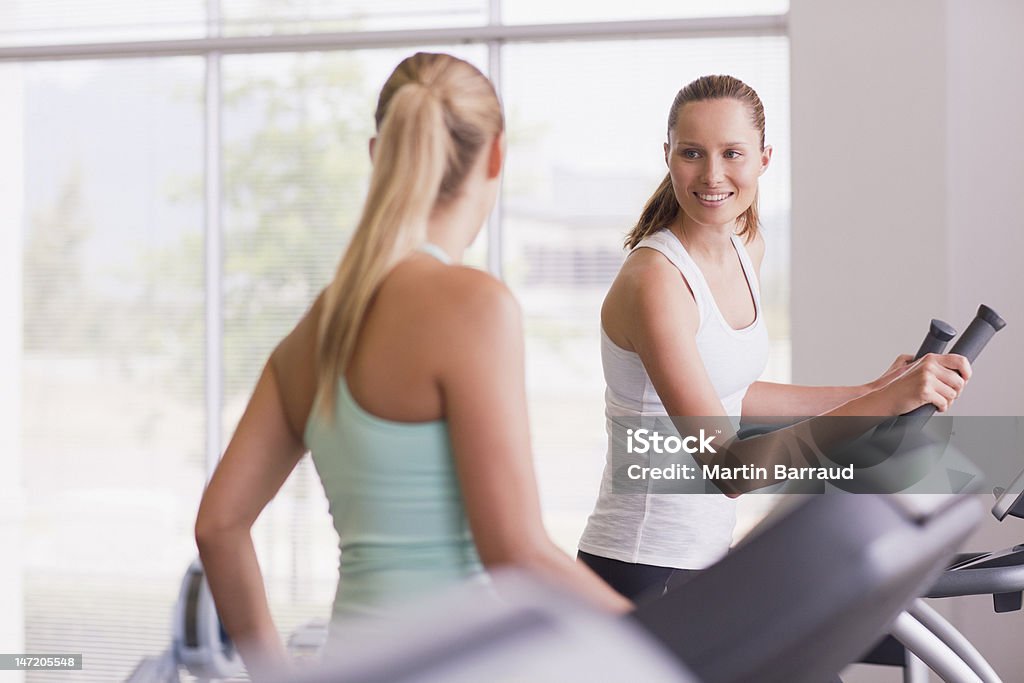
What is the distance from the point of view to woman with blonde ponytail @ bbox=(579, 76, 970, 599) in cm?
132

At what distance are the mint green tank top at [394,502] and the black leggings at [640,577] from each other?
54 cm

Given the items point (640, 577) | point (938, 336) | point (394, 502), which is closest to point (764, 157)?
point (938, 336)

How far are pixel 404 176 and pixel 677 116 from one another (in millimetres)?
692

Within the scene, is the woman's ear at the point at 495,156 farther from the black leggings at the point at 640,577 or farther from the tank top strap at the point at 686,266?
the black leggings at the point at 640,577

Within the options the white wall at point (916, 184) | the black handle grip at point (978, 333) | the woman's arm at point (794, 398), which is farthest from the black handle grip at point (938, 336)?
the white wall at point (916, 184)

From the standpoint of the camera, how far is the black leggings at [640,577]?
1375mm

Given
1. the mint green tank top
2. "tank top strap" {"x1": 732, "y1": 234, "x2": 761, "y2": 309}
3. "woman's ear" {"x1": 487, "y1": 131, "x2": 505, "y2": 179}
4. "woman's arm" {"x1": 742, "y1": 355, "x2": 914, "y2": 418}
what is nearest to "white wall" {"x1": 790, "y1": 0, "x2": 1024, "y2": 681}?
"woman's arm" {"x1": 742, "y1": 355, "x2": 914, "y2": 418}

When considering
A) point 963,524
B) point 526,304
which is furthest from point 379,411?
point 526,304

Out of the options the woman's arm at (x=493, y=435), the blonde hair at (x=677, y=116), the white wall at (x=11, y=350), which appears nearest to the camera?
the woman's arm at (x=493, y=435)

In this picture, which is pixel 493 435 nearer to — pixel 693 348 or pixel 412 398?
pixel 412 398

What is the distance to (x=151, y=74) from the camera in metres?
3.71

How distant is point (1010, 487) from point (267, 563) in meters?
2.72

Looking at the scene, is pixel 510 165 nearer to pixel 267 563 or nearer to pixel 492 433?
pixel 267 563

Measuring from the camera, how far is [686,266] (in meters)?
1.40
